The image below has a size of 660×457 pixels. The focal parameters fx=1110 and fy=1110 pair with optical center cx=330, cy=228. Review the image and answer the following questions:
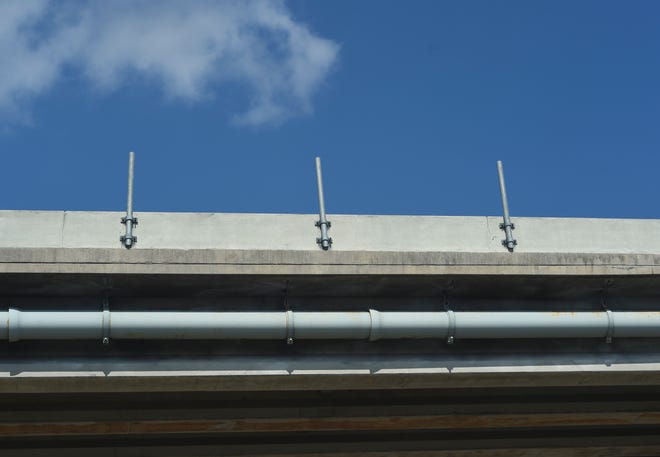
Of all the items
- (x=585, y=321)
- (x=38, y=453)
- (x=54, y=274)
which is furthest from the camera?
(x=38, y=453)

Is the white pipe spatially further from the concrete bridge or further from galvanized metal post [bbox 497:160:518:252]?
galvanized metal post [bbox 497:160:518:252]

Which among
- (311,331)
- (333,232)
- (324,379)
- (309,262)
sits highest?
(333,232)

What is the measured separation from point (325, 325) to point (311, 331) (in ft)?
0.56

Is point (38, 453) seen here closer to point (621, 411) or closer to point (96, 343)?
point (96, 343)

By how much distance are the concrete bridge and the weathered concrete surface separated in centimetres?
2

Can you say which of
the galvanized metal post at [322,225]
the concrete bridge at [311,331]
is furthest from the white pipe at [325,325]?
the galvanized metal post at [322,225]

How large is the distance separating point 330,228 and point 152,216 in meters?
2.16

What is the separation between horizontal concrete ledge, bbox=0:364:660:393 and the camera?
1232 cm

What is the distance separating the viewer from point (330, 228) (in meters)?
13.6

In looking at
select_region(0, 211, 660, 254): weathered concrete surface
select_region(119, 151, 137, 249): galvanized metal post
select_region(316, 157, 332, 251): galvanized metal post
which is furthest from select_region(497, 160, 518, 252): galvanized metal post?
select_region(119, 151, 137, 249): galvanized metal post

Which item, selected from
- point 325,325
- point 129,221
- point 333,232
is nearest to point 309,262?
point 325,325

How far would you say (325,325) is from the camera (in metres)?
12.5

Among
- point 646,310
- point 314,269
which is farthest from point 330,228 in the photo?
point 646,310

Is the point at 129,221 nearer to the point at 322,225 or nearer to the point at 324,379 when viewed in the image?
the point at 322,225
